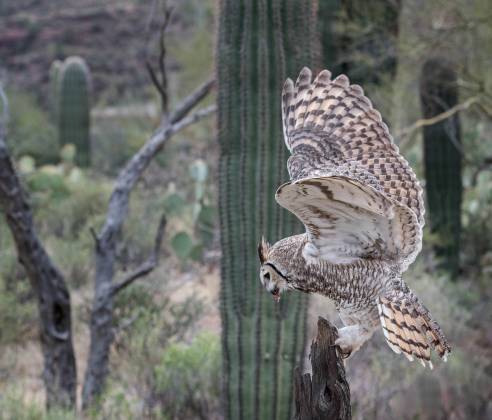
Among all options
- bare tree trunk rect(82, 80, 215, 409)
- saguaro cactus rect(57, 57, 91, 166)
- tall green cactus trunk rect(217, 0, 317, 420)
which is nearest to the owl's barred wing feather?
tall green cactus trunk rect(217, 0, 317, 420)

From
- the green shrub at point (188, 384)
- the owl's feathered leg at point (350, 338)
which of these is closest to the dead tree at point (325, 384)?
the owl's feathered leg at point (350, 338)

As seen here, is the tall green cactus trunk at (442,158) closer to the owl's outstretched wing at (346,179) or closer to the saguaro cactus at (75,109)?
the owl's outstretched wing at (346,179)

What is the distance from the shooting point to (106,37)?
41281mm

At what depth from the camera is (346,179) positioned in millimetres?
3076

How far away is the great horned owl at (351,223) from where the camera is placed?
11.2ft

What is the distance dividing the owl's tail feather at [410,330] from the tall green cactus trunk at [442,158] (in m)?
6.38

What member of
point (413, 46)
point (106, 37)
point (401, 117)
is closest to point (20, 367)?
point (413, 46)

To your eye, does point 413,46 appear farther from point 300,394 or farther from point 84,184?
point 300,394

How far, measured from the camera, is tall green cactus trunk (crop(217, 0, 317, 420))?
5180 mm

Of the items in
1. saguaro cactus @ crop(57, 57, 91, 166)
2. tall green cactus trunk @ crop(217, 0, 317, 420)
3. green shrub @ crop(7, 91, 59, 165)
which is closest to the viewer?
tall green cactus trunk @ crop(217, 0, 317, 420)

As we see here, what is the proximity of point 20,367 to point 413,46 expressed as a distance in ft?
16.9

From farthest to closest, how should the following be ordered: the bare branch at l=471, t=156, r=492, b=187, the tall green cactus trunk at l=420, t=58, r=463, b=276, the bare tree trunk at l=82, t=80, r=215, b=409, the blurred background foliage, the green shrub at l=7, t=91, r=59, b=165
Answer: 1. the green shrub at l=7, t=91, r=59, b=165
2. the bare branch at l=471, t=156, r=492, b=187
3. the tall green cactus trunk at l=420, t=58, r=463, b=276
4. the bare tree trunk at l=82, t=80, r=215, b=409
5. the blurred background foliage

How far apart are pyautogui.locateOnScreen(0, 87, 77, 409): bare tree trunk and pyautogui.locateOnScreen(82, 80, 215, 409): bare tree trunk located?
0.20 m

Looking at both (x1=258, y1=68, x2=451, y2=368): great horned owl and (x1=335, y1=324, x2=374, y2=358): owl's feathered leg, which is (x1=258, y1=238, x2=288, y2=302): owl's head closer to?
(x1=258, y1=68, x2=451, y2=368): great horned owl
